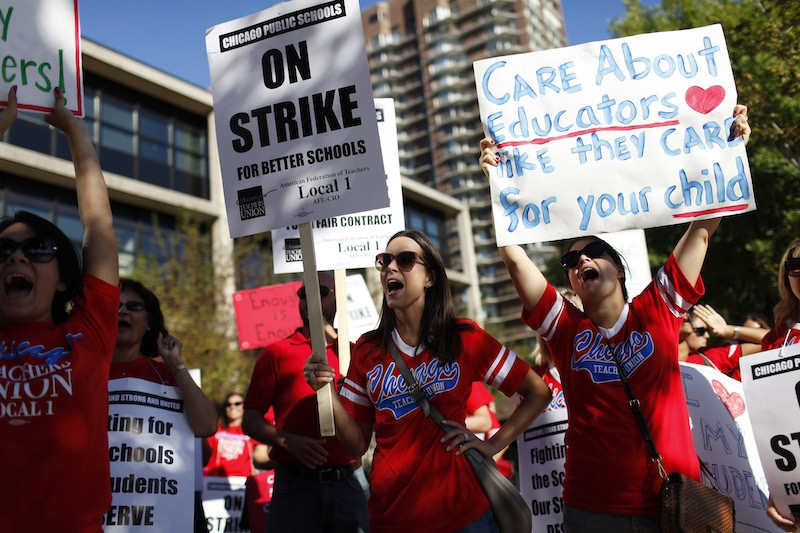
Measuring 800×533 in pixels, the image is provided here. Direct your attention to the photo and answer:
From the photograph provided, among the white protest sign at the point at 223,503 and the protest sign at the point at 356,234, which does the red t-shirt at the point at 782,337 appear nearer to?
the protest sign at the point at 356,234

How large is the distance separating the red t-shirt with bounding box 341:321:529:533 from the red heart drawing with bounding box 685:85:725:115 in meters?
1.45

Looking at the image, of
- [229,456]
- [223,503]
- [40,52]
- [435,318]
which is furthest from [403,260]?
[229,456]

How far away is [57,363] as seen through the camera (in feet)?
8.02

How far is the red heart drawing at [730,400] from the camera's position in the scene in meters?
4.11

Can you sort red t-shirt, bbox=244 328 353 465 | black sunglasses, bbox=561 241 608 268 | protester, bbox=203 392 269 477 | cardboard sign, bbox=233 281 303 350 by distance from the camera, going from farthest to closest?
cardboard sign, bbox=233 281 303 350
protester, bbox=203 392 269 477
red t-shirt, bbox=244 328 353 465
black sunglasses, bbox=561 241 608 268

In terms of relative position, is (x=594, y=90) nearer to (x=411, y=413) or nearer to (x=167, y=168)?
(x=411, y=413)

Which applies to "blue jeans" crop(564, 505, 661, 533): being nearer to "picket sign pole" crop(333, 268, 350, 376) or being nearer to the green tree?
"picket sign pole" crop(333, 268, 350, 376)

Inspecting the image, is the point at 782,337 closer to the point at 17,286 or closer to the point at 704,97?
the point at 704,97

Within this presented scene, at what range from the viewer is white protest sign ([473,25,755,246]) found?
339 centimetres

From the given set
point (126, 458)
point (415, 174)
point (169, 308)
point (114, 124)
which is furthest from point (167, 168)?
point (415, 174)

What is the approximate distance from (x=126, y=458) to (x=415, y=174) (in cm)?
8919

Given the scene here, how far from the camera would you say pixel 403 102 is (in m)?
94.6

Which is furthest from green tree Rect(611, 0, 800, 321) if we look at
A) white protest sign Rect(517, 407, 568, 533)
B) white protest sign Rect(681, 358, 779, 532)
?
white protest sign Rect(517, 407, 568, 533)

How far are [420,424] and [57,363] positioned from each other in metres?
1.37
